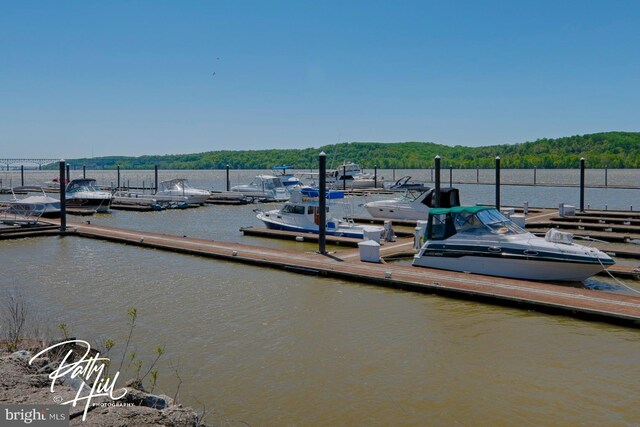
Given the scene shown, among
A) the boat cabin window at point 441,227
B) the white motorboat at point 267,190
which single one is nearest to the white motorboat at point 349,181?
the white motorboat at point 267,190

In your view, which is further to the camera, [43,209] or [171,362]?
[43,209]

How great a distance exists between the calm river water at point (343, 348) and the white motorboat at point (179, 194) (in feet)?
102

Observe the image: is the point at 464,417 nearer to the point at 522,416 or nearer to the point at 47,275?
the point at 522,416

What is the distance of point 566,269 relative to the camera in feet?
51.0

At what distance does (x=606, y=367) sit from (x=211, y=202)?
44684 mm

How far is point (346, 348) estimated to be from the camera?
11070 mm

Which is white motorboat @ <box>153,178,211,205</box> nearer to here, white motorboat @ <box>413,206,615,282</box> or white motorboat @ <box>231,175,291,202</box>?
white motorboat @ <box>231,175,291,202</box>

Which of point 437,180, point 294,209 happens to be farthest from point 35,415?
point 294,209

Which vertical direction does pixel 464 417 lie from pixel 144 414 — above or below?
below

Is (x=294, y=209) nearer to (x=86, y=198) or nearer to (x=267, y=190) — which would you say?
(x=86, y=198)

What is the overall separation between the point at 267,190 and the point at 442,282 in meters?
40.9

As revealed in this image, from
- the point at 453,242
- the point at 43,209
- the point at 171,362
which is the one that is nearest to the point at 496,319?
the point at 453,242

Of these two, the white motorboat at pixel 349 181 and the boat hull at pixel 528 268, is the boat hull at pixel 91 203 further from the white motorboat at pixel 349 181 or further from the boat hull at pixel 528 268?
the boat hull at pixel 528 268

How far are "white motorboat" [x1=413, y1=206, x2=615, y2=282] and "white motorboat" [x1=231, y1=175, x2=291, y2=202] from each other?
37486 mm
